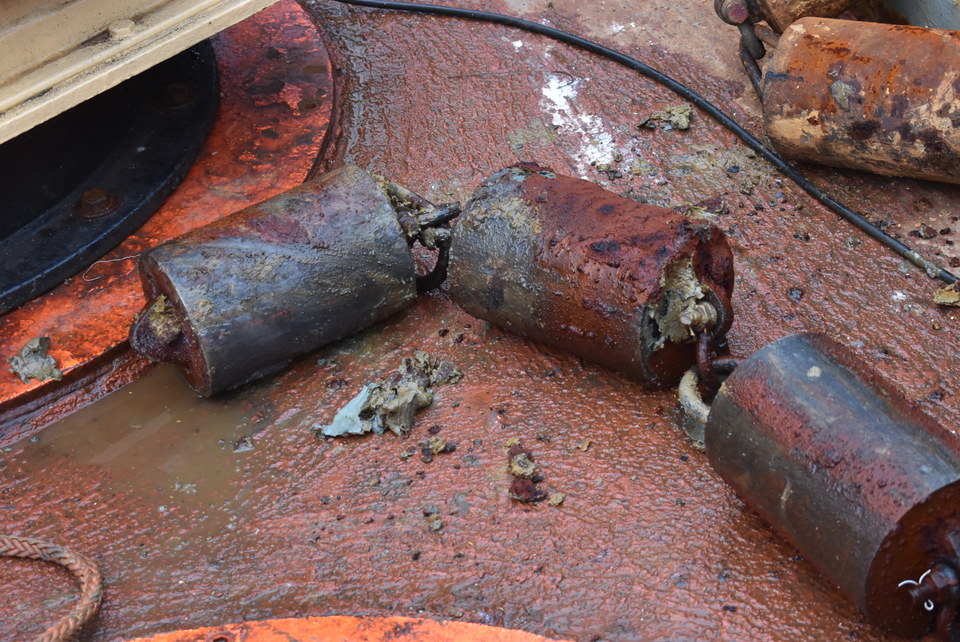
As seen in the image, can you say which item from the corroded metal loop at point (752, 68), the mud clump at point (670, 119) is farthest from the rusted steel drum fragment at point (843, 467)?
the corroded metal loop at point (752, 68)

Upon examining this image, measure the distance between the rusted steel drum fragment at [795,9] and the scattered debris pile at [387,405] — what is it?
79.5 inches

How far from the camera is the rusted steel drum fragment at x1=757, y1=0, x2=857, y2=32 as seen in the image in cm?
357

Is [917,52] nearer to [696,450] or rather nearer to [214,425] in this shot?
[696,450]

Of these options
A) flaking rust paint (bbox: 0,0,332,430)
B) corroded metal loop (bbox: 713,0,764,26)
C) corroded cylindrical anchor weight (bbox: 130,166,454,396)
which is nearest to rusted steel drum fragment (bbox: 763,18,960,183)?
corroded metal loop (bbox: 713,0,764,26)

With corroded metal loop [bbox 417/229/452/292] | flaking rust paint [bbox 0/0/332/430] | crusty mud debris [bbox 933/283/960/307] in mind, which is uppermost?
flaking rust paint [bbox 0/0/332/430]

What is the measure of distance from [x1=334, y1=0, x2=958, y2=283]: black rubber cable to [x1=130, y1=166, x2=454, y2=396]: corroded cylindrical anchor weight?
1428 millimetres

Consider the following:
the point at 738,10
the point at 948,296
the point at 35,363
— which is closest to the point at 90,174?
the point at 35,363

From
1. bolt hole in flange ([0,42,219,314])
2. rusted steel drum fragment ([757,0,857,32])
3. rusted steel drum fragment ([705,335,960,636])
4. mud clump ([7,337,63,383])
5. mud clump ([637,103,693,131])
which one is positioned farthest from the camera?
mud clump ([637,103,693,131])

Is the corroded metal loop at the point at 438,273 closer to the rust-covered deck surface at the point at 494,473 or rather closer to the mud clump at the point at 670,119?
the rust-covered deck surface at the point at 494,473

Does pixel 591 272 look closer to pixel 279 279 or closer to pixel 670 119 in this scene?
pixel 279 279

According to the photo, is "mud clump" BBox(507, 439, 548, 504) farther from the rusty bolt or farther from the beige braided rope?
the rusty bolt

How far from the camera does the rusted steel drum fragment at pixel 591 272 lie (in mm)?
2432

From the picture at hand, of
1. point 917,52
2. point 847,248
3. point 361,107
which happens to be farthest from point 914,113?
point 361,107

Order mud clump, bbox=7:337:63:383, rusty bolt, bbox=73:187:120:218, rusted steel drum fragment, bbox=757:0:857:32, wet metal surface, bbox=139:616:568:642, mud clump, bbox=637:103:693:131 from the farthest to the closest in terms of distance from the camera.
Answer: mud clump, bbox=637:103:693:131, rusted steel drum fragment, bbox=757:0:857:32, rusty bolt, bbox=73:187:120:218, mud clump, bbox=7:337:63:383, wet metal surface, bbox=139:616:568:642
